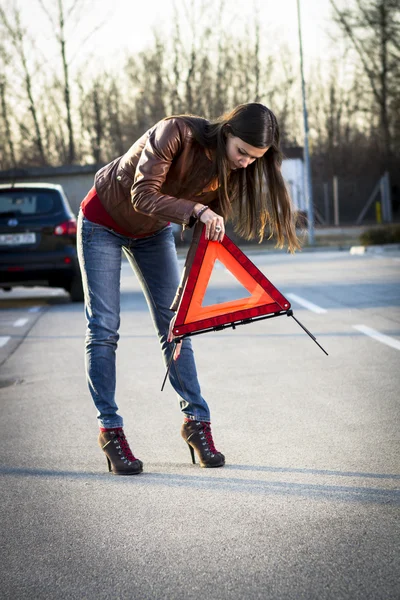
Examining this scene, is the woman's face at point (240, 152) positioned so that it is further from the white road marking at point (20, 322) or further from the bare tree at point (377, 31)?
the bare tree at point (377, 31)

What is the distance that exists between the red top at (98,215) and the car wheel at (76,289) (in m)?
9.06

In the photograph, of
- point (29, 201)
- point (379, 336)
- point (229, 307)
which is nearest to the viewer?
point (229, 307)

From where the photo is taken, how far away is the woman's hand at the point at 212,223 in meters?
3.99

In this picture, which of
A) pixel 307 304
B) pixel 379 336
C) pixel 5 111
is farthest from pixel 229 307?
pixel 5 111

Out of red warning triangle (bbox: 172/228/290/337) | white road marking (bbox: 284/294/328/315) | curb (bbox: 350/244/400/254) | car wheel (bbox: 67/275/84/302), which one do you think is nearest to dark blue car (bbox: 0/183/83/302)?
car wheel (bbox: 67/275/84/302)

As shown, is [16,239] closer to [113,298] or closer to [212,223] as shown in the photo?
[113,298]

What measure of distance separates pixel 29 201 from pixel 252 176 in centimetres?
977

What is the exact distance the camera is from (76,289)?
45.3 feet

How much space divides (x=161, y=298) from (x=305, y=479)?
1.13m

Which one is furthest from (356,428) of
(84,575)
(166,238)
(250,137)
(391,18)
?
(391,18)

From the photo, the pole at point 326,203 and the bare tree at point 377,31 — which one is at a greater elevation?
the bare tree at point 377,31

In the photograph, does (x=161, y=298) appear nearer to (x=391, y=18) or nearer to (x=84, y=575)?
(x=84, y=575)

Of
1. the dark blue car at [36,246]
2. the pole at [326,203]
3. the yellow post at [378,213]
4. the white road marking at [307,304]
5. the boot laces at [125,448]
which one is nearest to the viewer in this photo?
the boot laces at [125,448]

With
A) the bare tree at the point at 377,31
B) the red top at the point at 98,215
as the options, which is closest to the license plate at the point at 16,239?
the red top at the point at 98,215
